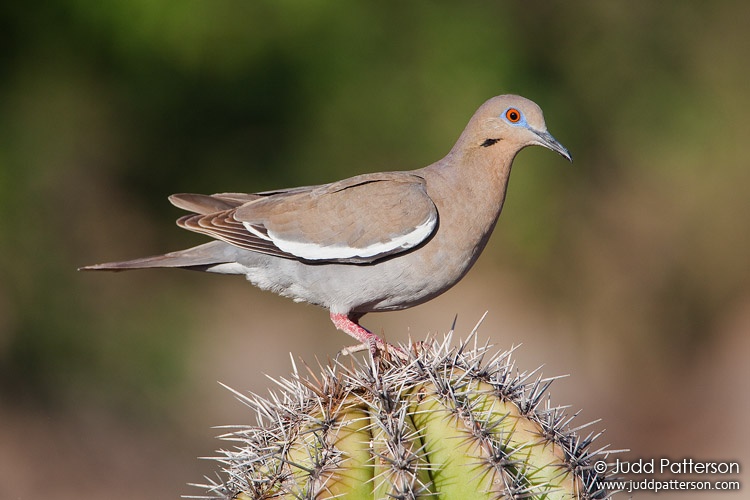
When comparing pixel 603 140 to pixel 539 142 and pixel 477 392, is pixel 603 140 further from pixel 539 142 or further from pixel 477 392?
Answer: pixel 477 392

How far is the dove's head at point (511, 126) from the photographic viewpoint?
444cm

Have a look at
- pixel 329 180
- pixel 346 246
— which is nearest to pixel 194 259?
pixel 346 246

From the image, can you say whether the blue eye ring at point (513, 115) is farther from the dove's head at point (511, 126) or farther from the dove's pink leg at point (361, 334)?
the dove's pink leg at point (361, 334)

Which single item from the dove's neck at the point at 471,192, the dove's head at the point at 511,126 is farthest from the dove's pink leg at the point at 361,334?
the dove's head at the point at 511,126

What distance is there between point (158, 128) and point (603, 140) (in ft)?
16.7

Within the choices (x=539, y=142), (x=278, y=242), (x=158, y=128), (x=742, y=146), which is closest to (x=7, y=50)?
(x=158, y=128)

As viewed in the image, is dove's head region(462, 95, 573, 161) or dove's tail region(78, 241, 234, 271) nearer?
dove's tail region(78, 241, 234, 271)

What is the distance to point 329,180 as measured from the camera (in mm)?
8867

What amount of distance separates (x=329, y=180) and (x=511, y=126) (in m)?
4.54

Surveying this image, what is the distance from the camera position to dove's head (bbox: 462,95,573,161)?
14.6 feet

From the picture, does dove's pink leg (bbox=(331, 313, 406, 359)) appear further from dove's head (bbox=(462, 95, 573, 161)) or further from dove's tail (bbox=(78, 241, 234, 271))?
dove's head (bbox=(462, 95, 573, 161))

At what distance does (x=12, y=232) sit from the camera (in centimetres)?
800

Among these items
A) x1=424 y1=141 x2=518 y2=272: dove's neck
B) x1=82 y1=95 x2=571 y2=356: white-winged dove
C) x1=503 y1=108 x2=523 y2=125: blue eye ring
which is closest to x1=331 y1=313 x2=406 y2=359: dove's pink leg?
x1=82 y1=95 x2=571 y2=356: white-winged dove

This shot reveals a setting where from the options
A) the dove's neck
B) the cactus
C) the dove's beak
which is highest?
the dove's beak
